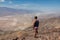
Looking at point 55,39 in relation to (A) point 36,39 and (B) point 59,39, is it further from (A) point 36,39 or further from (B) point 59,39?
(A) point 36,39

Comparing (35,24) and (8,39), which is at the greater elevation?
(35,24)

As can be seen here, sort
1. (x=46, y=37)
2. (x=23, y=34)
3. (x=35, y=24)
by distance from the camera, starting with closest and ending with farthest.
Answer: (x=35, y=24) < (x=46, y=37) < (x=23, y=34)

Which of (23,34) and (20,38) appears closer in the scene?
(20,38)

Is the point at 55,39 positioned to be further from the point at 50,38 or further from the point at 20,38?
the point at 20,38

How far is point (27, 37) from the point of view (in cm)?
2259

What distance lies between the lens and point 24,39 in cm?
2202

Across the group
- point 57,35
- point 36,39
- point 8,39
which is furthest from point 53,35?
point 8,39

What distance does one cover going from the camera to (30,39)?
70.6ft

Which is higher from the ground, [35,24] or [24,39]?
[35,24]

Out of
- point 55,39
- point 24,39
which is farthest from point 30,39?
point 55,39

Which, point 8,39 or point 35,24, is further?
point 8,39

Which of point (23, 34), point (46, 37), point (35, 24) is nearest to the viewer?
point (35, 24)

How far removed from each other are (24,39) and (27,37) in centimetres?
67

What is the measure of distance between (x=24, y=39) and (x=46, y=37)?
2.26m
